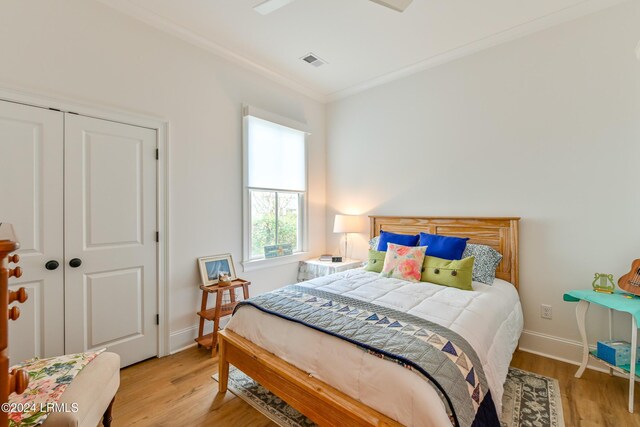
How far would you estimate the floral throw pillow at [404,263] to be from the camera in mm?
2691

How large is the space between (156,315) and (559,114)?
404cm

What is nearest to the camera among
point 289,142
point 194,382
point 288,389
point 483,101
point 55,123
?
point 288,389

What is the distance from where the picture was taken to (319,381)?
159cm

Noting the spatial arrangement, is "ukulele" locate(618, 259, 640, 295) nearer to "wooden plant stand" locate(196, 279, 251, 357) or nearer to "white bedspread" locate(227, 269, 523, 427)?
"white bedspread" locate(227, 269, 523, 427)

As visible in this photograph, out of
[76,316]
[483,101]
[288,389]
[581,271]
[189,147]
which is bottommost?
[288,389]

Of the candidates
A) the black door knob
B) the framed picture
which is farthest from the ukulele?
the black door knob

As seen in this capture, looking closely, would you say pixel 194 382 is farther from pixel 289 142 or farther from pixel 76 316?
pixel 289 142

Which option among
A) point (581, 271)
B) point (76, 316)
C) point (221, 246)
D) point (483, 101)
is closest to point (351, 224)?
point (221, 246)

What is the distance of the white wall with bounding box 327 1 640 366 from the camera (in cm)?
237

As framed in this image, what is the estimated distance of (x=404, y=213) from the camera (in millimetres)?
3592

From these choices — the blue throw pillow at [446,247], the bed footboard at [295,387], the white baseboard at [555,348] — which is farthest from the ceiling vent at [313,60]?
the white baseboard at [555,348]

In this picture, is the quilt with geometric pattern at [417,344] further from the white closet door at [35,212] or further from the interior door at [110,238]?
the white closet door at [35,212]

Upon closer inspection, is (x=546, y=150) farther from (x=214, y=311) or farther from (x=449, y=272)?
A: (x=214, y=311)

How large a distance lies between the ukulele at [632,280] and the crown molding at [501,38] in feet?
4.87
